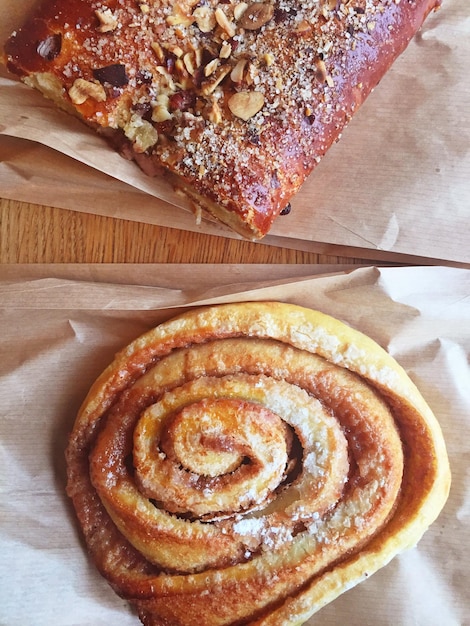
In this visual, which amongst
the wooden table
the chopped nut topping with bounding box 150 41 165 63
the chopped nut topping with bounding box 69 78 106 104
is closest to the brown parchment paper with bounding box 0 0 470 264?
the wooden table

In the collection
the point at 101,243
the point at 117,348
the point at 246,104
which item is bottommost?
the point at 117,348

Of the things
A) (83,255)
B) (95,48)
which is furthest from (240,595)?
(95,48)

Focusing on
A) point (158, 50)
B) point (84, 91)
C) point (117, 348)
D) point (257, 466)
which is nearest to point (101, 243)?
point (117, 348)

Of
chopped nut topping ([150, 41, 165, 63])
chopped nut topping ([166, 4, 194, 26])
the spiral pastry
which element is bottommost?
the spiral pastry

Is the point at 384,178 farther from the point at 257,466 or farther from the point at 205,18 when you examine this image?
the point at 257,466

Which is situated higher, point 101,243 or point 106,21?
point 106,21

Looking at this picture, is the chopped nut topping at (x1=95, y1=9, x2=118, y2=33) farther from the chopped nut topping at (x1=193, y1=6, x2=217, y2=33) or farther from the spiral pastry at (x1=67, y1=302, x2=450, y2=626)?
the spiral pastry at (x1=67, y1=302, x2=450, y2=626)

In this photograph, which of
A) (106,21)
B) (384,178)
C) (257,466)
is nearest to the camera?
(106,21)

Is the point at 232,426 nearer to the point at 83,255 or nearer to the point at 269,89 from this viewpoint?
the point at 83,255
